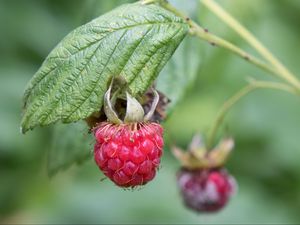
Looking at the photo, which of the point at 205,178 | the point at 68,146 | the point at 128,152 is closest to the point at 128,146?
the point at 128,152

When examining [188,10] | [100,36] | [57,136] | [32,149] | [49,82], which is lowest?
[32,149]

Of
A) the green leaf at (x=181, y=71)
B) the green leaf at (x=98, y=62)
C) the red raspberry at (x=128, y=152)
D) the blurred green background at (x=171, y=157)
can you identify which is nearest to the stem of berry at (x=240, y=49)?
the green leaf at (x=98, y=62)

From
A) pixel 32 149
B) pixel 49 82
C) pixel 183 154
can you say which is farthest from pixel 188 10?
pixel 32 149

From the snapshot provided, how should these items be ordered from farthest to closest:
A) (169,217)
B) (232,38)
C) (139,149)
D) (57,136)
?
(169,217)
(232,38)
(57,136)
(139,149)

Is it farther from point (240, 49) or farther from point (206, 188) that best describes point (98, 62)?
point (206, 188)

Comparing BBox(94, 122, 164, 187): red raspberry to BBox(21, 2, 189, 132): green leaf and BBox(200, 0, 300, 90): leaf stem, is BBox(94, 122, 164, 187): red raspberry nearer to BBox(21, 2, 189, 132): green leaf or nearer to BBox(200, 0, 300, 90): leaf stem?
BBox(21, 2, 189, 132): green leaf

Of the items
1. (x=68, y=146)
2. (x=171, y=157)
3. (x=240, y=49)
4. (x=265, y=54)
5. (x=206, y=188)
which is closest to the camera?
(x=240, y=49)

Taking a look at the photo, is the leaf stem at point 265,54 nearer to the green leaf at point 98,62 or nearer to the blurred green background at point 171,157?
the green leaf at point 98,62

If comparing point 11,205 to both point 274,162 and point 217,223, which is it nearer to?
point 217,223
